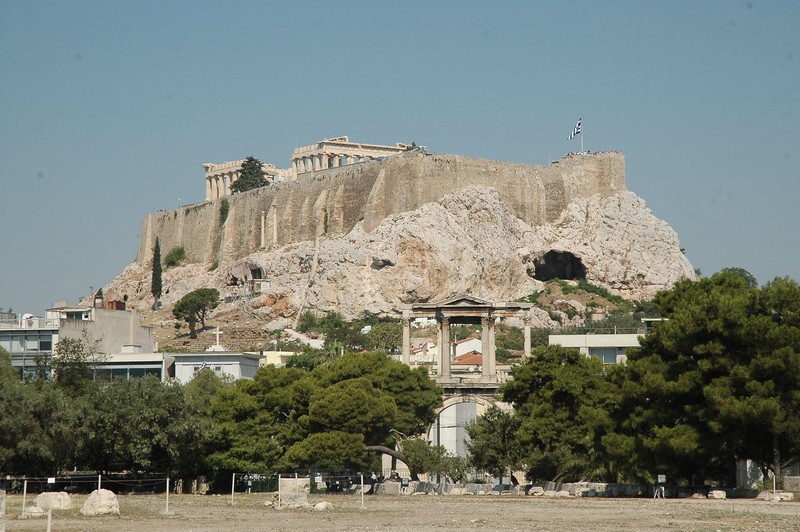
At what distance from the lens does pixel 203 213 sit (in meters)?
134

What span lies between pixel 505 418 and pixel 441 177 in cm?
6094

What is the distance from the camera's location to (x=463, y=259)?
105250 millimetres

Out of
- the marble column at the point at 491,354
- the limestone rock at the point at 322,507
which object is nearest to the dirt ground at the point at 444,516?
the limestone rock at the point at 322,507

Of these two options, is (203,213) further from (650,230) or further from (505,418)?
(505,418)

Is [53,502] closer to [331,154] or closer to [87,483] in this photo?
[87,483]

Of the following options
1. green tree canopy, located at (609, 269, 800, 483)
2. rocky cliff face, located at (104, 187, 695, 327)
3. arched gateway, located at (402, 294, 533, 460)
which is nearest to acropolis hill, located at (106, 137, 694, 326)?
rocky cliff face, located at (104, 187, 695, 327)

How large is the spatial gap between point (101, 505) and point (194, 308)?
248 feet

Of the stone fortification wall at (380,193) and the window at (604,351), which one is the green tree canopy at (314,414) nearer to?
the window at (604,351)

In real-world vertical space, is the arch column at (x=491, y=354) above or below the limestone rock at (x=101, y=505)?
above

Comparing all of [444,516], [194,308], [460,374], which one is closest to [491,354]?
[460,374]

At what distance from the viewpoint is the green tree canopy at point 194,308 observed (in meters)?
108

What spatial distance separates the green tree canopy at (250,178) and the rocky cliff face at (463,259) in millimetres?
24169

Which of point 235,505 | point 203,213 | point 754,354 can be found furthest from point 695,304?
point 203,213

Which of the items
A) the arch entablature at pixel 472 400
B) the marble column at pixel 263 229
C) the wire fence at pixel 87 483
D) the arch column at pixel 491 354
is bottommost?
the wire fence at pixel 87 483
